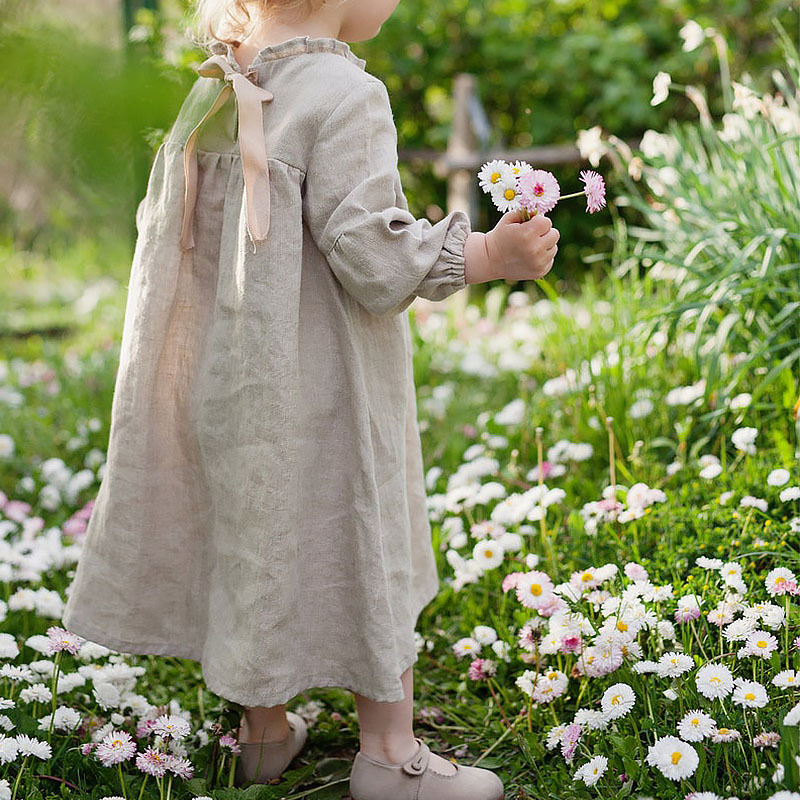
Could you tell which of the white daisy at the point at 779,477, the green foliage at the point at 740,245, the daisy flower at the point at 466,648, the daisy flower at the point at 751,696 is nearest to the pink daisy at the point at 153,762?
the daisy flower at the point at 466,648

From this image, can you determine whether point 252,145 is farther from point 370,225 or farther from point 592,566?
point 592,566

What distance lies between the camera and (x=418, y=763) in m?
1.59

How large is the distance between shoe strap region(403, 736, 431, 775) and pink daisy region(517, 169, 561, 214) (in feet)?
2.90

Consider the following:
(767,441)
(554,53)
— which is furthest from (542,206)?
(554,53)

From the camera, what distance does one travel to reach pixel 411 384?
1.63m

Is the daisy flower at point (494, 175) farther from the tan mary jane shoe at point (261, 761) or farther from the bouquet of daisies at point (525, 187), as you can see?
the tan mary jane shoe at point (261, 761)

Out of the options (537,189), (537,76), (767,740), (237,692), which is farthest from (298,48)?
(537,76)

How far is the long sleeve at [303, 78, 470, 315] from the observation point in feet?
4.43

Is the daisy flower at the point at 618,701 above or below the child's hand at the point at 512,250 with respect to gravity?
below

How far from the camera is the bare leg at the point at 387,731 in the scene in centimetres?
158

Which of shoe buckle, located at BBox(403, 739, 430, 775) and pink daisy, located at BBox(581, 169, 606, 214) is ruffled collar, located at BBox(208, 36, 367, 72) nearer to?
pink daisy, located at BBox(581, 169, 606, 214)

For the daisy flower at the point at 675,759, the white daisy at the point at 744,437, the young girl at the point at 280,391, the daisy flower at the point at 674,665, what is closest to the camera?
the daisy flower at the point at 675,759

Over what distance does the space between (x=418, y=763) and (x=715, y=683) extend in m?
0.49

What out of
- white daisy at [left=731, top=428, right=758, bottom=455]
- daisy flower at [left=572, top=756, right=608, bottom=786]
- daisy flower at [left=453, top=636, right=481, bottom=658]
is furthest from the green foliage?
daisy flower at [left=572, top=756, right=608, bottom=786]
